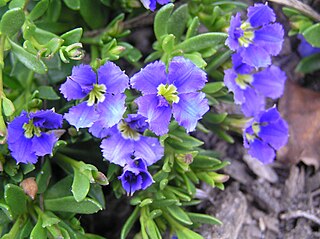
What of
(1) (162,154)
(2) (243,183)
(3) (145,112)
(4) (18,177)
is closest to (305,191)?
(2) (243,183)

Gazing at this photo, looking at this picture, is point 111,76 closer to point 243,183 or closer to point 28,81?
point 28,81

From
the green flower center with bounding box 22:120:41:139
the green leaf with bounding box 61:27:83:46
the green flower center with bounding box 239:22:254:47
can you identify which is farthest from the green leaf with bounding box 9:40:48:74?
the green flower center with bounding box 239:22:254:47

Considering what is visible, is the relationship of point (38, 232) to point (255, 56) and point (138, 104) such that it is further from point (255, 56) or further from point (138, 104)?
point (255, 56)

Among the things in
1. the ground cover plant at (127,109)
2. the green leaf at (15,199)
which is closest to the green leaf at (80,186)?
the ground cover plant at (127,109)

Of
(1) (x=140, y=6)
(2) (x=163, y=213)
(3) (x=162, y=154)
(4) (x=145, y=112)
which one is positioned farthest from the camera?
(1) (x=140, y=6)

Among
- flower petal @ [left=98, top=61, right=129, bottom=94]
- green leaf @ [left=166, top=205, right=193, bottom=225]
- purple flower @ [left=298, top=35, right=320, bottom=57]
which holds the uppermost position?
flower petal @ [left=98, top=61, right=129, bottom=94]

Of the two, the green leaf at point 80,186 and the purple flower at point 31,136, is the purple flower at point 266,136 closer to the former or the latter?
the green leaf at point 80,186

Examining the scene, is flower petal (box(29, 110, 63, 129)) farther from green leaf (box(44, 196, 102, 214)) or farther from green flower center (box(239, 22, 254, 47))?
green flower center (box(239, 22, 254, 47))
